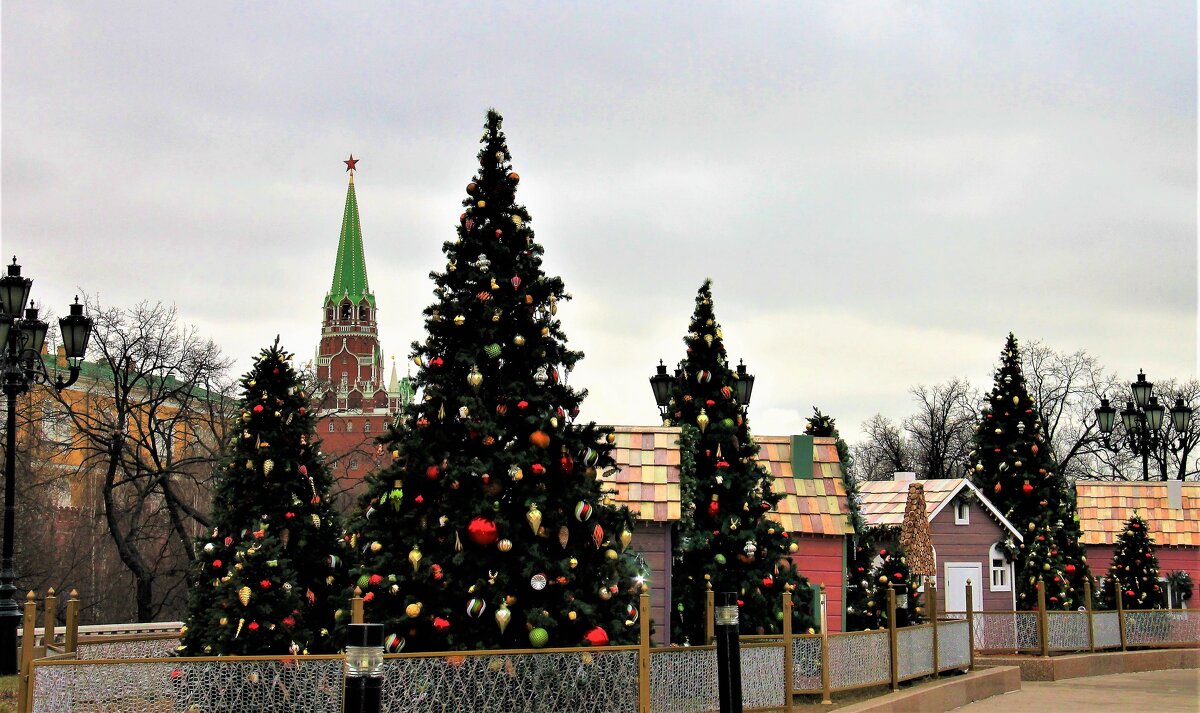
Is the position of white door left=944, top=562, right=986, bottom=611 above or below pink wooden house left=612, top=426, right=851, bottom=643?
below

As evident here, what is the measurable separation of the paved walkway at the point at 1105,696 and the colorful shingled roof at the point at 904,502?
6.25 m

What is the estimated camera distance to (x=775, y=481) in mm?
23062

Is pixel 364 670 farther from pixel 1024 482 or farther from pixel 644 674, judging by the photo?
pixel 1024 482

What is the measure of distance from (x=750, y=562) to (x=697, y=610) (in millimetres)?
1171

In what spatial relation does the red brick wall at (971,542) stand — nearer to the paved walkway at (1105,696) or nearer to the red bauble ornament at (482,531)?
the paved walkway at (1105,696)

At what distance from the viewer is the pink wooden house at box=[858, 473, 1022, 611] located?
29.1 metres

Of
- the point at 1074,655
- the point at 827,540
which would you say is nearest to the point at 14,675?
the point at 827,540

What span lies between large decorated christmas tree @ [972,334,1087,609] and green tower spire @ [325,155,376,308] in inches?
4122

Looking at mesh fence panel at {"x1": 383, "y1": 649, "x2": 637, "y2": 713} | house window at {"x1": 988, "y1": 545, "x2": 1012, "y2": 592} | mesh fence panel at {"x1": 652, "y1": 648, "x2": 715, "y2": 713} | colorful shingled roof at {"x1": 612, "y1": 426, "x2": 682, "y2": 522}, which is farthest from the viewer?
house window at {"x1": 988, "y1": 545, "x2": 1012, "y2": 592}

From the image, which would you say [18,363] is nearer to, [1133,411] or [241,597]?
[241,597]

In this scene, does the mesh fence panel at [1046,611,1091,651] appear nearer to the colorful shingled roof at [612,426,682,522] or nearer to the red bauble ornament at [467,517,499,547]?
the colorful shingled roof at [612,426,682,522]

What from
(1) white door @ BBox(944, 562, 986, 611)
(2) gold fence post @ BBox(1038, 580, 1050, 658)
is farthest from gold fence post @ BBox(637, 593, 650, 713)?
(1) white door @ BBox(944, 562, 986, 611)

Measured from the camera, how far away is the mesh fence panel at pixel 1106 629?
945 inches

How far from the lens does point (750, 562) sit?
20516 millimetres
